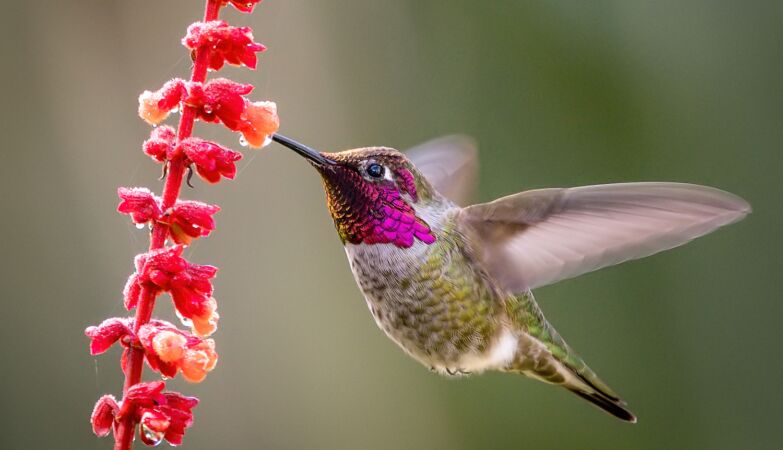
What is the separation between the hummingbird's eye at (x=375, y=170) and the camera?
3051 millimetres

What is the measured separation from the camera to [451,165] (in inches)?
148

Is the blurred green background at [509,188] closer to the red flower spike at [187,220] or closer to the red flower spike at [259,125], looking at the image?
the red flower spike at [259,125]

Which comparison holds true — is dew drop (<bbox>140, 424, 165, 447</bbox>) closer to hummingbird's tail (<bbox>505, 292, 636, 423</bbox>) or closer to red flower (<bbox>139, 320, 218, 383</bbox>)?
red flower (<bbox>139, 320, 218, 383</bbox>)

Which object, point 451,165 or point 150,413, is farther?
point 451,165

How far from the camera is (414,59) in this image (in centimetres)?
581

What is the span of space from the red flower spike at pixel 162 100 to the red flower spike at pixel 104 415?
55 centimetres

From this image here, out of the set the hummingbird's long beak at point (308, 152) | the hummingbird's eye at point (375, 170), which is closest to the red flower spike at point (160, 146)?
the hummingbird's long beak at point (308, 152)

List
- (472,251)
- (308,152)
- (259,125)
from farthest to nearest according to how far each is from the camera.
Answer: (472,251) → (308,152) → (259,125)

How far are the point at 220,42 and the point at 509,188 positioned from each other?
420cm

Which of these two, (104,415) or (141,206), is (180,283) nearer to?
(141,206)

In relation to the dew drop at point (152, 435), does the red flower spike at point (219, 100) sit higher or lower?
higher

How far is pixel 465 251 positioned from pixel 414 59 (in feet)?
9.27

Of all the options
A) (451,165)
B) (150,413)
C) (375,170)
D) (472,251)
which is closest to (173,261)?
(150,413)

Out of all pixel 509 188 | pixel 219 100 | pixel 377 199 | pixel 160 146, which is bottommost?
pixel 160 146
